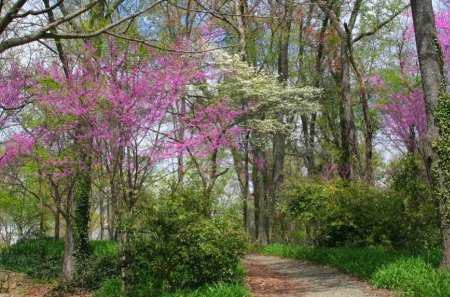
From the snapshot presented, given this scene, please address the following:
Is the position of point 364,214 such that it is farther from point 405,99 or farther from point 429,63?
point 405,99

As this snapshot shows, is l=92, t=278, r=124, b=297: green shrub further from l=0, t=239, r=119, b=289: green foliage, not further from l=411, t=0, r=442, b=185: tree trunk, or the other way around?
l=411, t=0, r=442, b=185: tree trunk

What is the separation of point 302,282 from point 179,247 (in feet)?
10.9

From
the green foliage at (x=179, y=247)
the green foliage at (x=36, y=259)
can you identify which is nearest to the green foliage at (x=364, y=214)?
the green foliage at (x=179, y=247)

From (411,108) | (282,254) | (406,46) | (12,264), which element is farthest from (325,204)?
(406,46)

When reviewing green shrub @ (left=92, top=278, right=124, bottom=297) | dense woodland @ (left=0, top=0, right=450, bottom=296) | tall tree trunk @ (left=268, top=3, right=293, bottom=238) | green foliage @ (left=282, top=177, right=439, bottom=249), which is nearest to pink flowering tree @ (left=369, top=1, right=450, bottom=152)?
dense woodland @ (left=0, top=0, right=450, bottom=296)

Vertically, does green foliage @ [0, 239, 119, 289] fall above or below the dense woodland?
below

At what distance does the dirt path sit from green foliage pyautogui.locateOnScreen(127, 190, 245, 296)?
1.15 m

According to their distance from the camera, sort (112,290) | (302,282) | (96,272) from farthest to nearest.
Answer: (96,272), (302,282), (112,290)

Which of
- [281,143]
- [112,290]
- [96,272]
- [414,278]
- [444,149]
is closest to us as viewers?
[414,278]

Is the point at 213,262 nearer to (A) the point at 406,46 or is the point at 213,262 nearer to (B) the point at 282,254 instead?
(B) the point at 282,254

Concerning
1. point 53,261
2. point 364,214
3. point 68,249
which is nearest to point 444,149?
point 364,214

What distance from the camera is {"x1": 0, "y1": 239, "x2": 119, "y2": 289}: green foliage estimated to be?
34.0 feet

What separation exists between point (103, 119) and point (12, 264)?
29.7 ft

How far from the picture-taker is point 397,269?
703 cm
